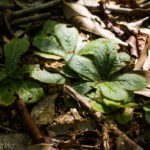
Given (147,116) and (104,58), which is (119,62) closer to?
(104,58)

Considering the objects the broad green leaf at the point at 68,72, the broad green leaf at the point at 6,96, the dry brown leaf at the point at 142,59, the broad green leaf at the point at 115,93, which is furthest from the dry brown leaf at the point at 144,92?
the broad green leaf at the point at 6,96

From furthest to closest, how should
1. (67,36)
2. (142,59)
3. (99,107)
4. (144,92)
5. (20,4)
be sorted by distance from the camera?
(20,4), (67,36), (142,59), (144,92), (99,107)

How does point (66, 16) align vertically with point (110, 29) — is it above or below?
above

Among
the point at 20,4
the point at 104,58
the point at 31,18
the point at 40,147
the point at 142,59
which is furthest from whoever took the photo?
the point at 20,4

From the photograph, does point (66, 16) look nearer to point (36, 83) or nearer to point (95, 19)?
point (95, 19)

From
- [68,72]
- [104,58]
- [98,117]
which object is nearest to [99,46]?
[104,58]

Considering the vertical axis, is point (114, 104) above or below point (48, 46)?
below

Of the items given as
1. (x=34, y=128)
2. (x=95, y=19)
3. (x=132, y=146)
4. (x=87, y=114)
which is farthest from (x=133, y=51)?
(x=34, y=128)

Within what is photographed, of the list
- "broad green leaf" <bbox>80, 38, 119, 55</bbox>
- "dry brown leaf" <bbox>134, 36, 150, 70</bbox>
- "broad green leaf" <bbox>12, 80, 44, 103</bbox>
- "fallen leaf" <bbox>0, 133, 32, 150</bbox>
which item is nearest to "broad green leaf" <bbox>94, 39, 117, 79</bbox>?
"broad green leaf" <bbox>80, 38, 119, 55</bbox>
